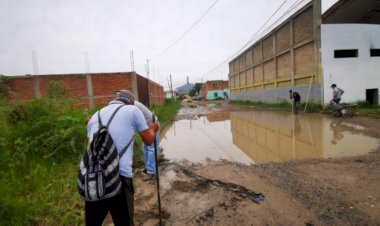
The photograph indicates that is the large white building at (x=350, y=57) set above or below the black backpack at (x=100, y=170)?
above

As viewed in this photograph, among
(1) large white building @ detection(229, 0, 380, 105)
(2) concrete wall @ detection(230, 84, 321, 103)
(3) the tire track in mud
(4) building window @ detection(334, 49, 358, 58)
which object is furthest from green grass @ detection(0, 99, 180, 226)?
(4) building window @ detection(334, 49, 358, 58)

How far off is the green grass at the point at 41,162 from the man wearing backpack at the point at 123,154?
121 cm

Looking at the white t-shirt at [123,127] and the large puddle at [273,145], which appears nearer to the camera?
the white t-shirt at [123,127]

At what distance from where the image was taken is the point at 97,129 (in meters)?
2.14

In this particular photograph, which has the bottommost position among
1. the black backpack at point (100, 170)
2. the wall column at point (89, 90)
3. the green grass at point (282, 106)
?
the green grass at point (282, 106)

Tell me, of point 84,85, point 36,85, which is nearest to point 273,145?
point 84,85

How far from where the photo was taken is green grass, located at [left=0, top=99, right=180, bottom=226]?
305 cm

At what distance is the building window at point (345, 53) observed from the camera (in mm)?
14647

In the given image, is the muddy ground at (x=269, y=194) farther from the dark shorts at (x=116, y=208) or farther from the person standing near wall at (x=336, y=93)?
the person standing near wall at (x=336, y=93)

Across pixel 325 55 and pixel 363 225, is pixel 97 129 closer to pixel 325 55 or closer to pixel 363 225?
pixel 363 225

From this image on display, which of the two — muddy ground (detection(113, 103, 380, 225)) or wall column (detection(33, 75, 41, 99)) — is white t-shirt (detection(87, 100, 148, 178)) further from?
wall column (detection(33, 75, 41, 99))

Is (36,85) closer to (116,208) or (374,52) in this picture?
(116,208)

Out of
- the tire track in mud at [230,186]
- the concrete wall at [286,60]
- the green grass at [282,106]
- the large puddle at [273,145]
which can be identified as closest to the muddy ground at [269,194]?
the tire track in mud at [230,186]

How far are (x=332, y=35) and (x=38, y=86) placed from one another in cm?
1762
